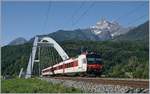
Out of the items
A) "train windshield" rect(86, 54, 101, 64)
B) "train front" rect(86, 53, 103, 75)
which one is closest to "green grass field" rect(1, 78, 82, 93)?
"train front" rect(86, 53, 103, 75)

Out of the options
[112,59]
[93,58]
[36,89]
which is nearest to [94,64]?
[93,58]

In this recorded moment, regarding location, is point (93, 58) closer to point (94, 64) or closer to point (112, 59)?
point (94, 64)

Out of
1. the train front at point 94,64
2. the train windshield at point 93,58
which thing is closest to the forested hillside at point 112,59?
the train front at point 94,64

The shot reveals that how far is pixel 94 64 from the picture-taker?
109 ft

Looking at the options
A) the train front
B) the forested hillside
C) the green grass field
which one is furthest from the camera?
the forested hillside

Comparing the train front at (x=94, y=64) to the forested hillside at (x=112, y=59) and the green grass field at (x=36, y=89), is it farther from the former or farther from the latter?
the green grass field at (x=36, y=89)

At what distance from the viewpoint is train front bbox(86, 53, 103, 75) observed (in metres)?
32.9

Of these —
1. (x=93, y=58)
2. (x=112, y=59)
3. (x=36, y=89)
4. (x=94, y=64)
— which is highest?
(x=112, y=59)

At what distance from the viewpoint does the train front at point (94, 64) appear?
32.9 meters

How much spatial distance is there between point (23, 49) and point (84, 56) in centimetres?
9151

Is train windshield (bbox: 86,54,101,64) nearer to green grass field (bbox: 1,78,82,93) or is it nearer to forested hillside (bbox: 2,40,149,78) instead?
forested hillside (bbox: 2,40,149,78)

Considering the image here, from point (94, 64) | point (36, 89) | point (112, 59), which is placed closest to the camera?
point (36, 89)

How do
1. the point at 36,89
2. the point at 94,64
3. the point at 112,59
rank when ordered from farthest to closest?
the point at 112,59 < the point at 94,64 < the point at 36,89

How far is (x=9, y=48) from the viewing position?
128 meters
